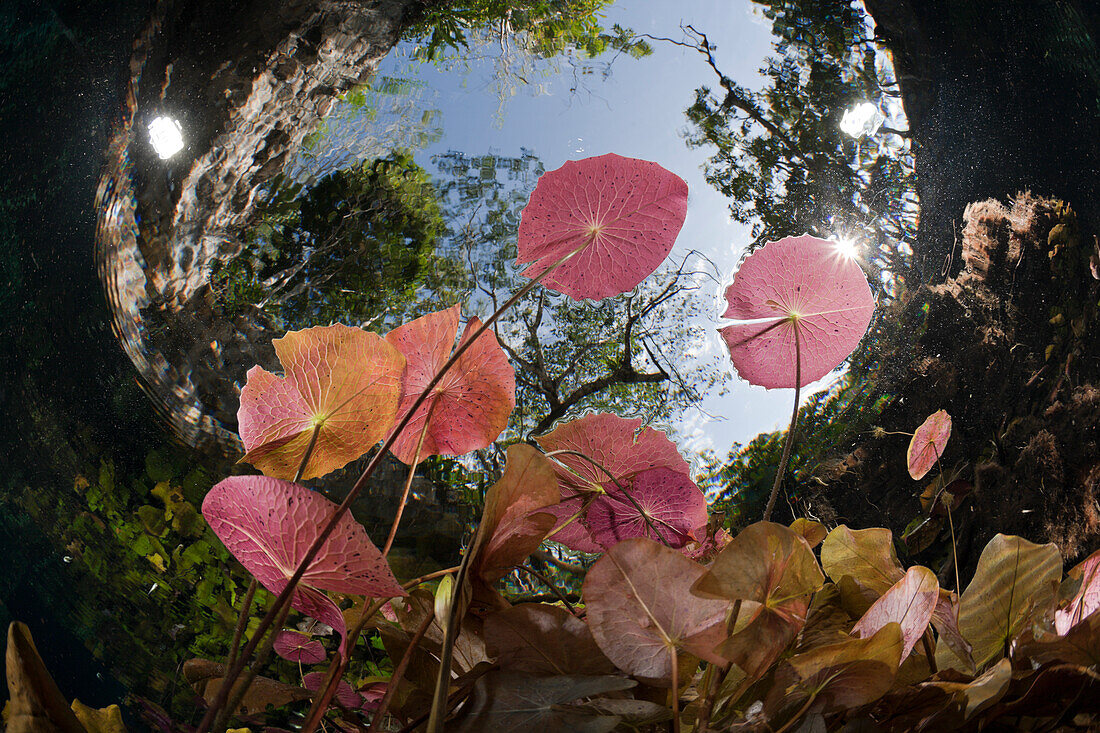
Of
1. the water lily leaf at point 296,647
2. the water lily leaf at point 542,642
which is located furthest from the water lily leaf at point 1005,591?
the water lily leaf at point 296,647

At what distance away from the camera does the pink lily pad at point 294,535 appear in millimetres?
137

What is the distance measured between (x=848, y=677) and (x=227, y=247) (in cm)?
31

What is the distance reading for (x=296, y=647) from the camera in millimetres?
240

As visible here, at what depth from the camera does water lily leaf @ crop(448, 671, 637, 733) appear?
0.12 m

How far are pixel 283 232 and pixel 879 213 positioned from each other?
296 mm

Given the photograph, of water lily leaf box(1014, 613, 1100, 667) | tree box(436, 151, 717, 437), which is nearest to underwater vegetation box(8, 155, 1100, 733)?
water lily leaf box(1014, 613, 1100, 667)

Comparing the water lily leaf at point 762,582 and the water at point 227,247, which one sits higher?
the water at point 227,247

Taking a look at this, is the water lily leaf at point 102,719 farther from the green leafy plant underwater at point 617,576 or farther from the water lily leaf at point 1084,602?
the water lily leaf at point 1084,602

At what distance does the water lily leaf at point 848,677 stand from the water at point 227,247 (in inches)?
7.4

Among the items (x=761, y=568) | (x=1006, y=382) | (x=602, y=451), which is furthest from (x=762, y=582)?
(x=1006, y=382)

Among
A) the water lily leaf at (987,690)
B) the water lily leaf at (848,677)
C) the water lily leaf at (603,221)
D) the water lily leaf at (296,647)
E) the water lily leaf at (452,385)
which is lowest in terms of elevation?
the water lily leaf at (296,647)

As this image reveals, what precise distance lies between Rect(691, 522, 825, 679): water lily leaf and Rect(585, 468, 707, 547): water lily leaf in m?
0.10

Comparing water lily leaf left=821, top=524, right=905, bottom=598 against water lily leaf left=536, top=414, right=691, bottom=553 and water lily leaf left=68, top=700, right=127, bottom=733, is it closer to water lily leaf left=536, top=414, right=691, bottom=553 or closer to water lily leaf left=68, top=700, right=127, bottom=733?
water lily leaf left=536, top=414, right=691, bottom=553

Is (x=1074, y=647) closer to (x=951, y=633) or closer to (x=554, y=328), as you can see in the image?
(x=951, y=633)
